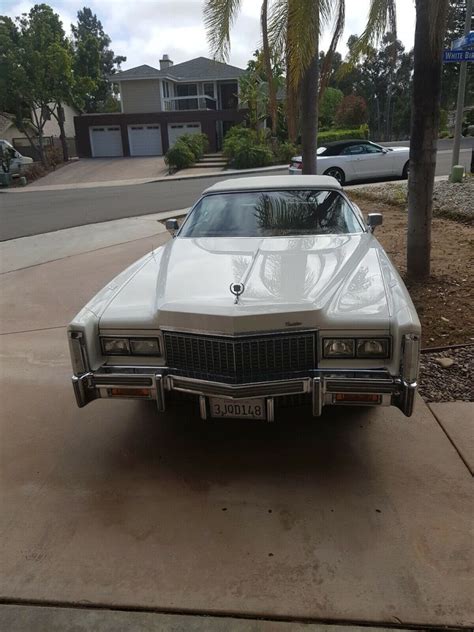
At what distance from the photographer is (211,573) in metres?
2.57

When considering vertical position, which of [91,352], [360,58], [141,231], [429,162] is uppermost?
[360,58]

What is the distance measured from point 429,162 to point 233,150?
23.8 metres

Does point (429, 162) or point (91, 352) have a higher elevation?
point (429, 162)

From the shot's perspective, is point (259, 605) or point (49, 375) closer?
point (259, 605)

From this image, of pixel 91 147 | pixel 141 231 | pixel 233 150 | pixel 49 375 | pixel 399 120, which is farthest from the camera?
pixel 399 120

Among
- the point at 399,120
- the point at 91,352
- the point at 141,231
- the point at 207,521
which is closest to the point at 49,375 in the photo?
the point at 91,352

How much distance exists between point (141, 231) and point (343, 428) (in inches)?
345

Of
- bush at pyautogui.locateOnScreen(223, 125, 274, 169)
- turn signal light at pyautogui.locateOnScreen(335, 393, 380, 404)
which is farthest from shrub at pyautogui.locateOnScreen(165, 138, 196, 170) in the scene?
turn signal light at pyautogui.locateOnScreen(335, 393, 380, 404)

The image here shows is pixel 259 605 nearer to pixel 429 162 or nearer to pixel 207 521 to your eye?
pixel 207 521

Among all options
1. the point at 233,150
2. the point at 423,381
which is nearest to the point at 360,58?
the point at 423,381

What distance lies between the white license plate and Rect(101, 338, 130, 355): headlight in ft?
2.02

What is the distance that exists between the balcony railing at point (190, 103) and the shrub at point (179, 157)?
41.8 feet

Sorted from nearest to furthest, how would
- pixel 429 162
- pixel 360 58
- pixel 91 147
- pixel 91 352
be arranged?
1. pixel 91 352
2. pixel 429 162
3. pixel 360 58
4. pixel 91 147

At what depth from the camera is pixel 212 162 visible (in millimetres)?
29844
